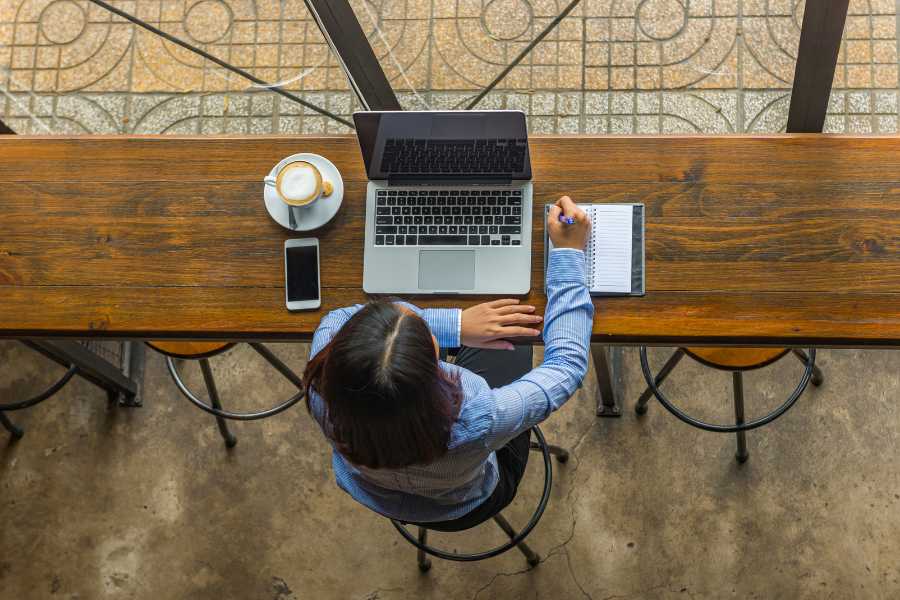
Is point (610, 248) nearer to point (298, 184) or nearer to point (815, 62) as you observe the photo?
point (815, 62)

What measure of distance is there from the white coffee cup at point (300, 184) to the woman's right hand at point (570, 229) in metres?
0.56

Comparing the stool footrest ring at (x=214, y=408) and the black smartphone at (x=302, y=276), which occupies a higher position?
the black smartphone at (x=302, y=276)

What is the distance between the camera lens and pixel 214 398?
9.18ft

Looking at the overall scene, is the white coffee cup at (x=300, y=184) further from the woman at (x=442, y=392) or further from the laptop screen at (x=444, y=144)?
the woman at (x=442, y=392)

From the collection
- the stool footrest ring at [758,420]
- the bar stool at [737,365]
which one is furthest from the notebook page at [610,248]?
the stool footrest ring at [758,420]

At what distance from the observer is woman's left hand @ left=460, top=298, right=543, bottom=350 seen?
187cm

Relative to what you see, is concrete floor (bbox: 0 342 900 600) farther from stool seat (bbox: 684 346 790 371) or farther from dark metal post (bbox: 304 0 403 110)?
dark metal post (bbox: 304 0 403 110)

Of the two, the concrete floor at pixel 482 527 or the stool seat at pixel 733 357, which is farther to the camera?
the concrete floor at pixel 482 527

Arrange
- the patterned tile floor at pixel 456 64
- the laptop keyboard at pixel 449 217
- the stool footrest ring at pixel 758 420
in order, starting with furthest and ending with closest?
the patterned tile floor at pixel 456 64 < the stool footrest ring at pixel 758 420 < the laptop keyboard at pixel 449 217

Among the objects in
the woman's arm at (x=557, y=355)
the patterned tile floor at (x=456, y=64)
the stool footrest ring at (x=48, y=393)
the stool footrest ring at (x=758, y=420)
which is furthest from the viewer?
the stool footrest ring at (x=48, y=393)

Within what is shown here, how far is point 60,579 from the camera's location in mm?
3014

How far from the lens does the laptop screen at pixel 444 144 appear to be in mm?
1790

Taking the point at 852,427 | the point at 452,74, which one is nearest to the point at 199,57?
the point at 452,74

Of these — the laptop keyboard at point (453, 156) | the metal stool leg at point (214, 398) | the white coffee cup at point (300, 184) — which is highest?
the laptop keyboard at point (453, 156)
